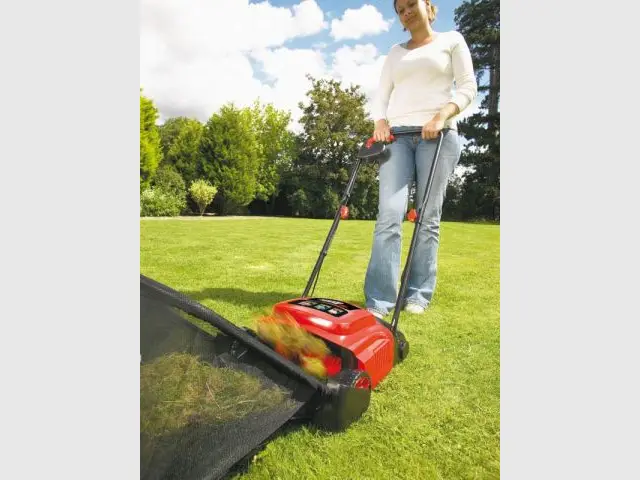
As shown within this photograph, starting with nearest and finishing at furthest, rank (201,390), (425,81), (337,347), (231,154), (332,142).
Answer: (201,390), (337,347), (425,81), (231,154), (332,142)

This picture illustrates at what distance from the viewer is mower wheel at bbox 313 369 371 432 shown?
3.53 ft

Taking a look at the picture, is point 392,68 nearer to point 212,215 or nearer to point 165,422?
point 212,215

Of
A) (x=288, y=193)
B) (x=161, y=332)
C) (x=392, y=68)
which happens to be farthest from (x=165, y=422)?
(x=288, y=193)

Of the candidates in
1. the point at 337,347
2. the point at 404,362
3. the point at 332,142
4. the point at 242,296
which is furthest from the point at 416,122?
the point at 242,296

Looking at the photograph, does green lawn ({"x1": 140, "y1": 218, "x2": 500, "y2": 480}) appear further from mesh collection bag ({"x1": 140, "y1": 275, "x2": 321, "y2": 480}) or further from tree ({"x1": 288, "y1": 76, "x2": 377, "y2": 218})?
tree ({"x1": 288, "y1": 76, "x2": 377, "y2": 218})

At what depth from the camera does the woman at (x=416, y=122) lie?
5.63 feet

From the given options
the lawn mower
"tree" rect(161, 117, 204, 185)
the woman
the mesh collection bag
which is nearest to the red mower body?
the lawn mower

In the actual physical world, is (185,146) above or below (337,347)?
above

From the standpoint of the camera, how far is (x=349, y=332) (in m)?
1.27

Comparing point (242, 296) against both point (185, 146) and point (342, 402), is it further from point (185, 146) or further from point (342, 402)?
point (342, 402)

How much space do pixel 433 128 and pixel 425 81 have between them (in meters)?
0.24

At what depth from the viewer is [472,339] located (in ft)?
5.88

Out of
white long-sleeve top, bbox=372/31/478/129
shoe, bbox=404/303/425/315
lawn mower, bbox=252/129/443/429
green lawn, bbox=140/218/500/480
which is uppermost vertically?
white long-sleeve top, bbox=372/31/478/129

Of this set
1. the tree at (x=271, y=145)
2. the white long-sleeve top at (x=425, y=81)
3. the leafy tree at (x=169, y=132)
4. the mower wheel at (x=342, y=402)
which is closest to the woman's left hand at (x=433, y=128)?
the white long-sleeve top at (x=425, y=81)
